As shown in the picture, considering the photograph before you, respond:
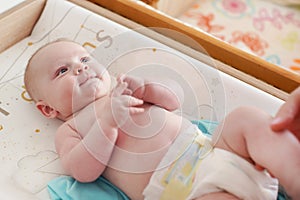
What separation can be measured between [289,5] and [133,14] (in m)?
0.82

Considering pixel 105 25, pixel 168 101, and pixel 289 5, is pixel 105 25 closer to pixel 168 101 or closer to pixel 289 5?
pixel 168 101

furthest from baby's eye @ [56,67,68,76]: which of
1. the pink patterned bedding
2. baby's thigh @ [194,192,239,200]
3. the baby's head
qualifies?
the pink patterned bedding

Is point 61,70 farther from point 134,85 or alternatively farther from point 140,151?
point 140,151

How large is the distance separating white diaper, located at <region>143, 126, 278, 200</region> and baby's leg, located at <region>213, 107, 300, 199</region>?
0.08 ft

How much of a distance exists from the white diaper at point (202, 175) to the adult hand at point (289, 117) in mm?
104

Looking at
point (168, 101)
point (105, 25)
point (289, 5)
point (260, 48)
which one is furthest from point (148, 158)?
point (289, 5)

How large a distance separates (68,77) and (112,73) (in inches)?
4.8

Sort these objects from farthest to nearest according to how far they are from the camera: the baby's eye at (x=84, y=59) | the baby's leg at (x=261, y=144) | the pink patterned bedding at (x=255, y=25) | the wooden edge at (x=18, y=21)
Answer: the pink patterned bedding at (x=255, y=25), the wooden edge at (x=18, y=21), the baby's eye at (x=84, y=59), the baby's leg at (x=261, y=144)

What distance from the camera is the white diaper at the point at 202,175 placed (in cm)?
95

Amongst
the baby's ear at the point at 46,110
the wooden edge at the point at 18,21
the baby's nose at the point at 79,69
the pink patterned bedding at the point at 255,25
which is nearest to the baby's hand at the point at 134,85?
the baby's nose at the point at 79,69

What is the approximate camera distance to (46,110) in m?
1.25

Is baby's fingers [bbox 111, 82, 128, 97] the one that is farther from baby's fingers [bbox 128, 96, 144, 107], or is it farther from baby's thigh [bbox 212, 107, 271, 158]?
baby's thigh [bbox 212, 107, 271, 158]

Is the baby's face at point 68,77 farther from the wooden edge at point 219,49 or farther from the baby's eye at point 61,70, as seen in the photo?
the wooden edge at point 219,49

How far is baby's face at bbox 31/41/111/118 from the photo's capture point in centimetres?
118
